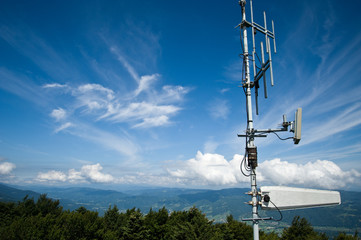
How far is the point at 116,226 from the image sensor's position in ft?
148

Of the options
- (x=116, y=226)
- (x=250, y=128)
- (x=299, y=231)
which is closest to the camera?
(x=250, y=128)

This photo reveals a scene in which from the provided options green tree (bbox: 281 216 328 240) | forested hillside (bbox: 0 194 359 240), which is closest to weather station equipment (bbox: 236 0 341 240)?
forested hillside (bbox: 0 194 359 240)

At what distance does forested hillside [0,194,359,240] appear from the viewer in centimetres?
2431

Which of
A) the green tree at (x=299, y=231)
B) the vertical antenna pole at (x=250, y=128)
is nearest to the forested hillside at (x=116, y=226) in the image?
the green tree at (x=299, y=231)

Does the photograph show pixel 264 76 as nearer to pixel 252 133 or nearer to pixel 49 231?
pixel 252 133

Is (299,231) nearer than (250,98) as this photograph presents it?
No

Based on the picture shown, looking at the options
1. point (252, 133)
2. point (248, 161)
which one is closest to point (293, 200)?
point (248, 161)


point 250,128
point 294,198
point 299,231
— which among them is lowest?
point 299,231

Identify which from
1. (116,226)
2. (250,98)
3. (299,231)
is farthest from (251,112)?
(299,231)

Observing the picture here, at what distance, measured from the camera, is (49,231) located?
955 inches

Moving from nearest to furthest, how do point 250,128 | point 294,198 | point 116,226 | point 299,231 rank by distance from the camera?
point 294,198 < point 250,128 < point 116,226 < point 299,231

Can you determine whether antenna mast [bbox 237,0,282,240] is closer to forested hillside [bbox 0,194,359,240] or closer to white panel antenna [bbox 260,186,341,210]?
white panel antenna [bbox 260,186,341,210]

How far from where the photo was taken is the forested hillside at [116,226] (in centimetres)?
2431

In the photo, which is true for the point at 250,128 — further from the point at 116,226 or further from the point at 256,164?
the point at 116,226
